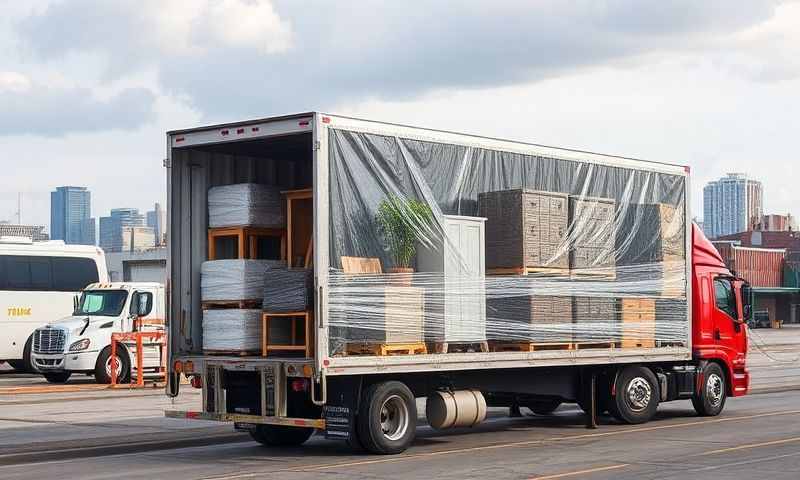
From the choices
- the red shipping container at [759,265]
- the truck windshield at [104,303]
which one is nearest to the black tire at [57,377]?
the truck windshield at [104,303]

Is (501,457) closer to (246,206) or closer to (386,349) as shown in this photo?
(386,349)

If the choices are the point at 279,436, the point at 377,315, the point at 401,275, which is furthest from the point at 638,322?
the point at 279,436

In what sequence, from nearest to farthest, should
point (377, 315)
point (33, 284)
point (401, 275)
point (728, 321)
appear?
point (377, 315) < point (401, 275) < point (728, 321) < point (33, 284)

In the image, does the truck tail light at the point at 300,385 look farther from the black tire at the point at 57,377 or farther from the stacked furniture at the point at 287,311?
the black tire at the point at 57,377

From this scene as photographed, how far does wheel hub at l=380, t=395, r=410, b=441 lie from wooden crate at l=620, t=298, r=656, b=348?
448cm

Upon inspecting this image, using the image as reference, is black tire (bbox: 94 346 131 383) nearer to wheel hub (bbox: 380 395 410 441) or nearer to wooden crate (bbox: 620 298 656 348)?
wooden crate (bbox: 620 298 656 348)

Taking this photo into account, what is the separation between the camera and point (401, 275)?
14.9 meters

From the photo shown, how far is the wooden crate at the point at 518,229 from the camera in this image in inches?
634

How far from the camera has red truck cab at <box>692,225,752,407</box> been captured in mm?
19953

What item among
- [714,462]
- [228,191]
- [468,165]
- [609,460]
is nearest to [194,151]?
[228,191]

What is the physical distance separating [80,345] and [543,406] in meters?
13.2

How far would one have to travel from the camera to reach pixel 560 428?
18.5 meters

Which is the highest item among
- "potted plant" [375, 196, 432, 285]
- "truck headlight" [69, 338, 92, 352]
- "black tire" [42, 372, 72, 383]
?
"potted plant" [375, 196, 432, 285]

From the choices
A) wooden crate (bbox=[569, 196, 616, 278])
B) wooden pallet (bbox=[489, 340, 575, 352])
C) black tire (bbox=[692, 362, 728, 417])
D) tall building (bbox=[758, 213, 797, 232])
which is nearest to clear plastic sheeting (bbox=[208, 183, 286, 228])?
wooden pallet (bbox=[489, 340, 575, 352])
